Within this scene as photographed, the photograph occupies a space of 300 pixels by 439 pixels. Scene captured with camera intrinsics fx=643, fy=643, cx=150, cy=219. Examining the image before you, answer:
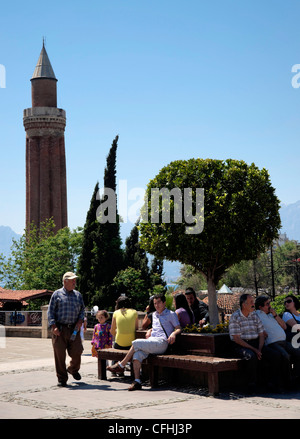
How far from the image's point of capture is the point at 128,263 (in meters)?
44.8

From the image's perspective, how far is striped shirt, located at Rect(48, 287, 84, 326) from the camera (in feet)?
32.4

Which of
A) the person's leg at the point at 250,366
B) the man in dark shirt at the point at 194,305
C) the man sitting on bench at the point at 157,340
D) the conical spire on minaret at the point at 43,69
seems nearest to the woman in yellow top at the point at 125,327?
the man sitting on bench at the point at 157,340

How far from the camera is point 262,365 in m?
9.13

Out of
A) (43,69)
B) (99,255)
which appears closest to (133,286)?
(99,255)

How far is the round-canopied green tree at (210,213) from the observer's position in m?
15.9

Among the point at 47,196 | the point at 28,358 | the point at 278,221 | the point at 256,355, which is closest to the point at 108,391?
the point at 256,355

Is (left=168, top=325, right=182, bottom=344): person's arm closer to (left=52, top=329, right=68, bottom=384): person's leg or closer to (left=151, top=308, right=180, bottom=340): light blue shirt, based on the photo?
(left=151, top=308, right=180, bottom=340): light blue shirt

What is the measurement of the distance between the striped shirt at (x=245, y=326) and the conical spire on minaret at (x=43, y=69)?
254 feet

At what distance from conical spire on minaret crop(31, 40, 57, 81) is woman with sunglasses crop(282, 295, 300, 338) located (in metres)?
76.6

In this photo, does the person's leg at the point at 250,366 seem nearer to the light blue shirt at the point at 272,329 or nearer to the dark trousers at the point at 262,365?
the dark trousers at the point at 262,365

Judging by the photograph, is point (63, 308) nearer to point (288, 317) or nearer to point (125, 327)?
point (125, 327)

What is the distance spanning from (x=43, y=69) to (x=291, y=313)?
77.3 meters

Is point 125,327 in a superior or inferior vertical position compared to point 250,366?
superior
